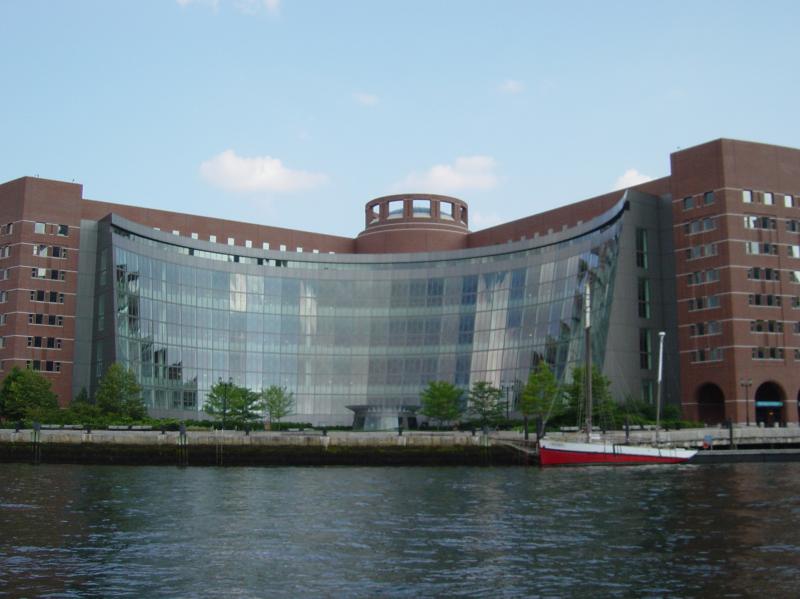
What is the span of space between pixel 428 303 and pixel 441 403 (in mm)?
25854

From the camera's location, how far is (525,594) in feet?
81.7

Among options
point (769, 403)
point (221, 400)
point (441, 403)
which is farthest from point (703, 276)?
point (221, 400)

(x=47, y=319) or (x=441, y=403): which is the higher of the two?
(x=47, y=319)

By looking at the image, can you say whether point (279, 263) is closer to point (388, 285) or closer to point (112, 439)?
point (388, 285)

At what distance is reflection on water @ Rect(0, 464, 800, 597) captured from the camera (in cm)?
2641

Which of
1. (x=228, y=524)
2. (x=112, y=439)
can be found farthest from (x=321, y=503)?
(x=112, y=439)

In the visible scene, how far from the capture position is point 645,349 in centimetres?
11794

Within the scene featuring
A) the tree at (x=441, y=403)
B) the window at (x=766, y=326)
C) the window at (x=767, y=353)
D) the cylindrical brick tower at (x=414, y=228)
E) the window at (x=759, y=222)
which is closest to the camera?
the window at (x=767, y=353)

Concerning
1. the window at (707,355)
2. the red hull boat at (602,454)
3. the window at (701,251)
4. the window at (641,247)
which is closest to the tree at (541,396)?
the window at (707,355)

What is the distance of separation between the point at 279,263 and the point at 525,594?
393 ft

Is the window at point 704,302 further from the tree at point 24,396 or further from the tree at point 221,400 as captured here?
the tree at point 24,396

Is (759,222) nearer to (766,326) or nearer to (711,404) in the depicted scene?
(766,326)

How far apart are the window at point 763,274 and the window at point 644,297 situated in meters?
12.7

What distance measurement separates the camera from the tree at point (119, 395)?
109688mm
